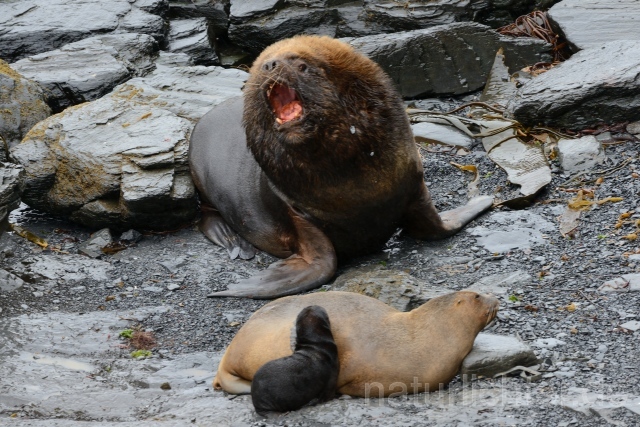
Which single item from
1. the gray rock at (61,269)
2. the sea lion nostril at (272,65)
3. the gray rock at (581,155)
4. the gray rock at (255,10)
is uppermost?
the sea lion nostril at (272,65)

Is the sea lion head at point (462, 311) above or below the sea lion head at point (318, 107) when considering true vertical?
below

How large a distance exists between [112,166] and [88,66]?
227 cm

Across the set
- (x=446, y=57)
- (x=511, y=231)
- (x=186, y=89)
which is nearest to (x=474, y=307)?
(x=511, y=231)

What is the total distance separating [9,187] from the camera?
20.1ft

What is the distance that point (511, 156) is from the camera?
748cm

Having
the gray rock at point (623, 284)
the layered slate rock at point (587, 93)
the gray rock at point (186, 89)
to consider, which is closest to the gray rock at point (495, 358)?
the gray rock at point (623, 284)

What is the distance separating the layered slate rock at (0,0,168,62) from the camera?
1030cm

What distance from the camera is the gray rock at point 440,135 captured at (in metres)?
8.13

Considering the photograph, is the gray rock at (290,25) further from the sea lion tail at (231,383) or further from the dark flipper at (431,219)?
the sea lion tail at (231,383)

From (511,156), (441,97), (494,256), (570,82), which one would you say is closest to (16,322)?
(494,256)

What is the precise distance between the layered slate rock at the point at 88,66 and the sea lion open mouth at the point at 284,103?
9.99 ft

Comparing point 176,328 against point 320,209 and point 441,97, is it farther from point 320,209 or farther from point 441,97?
point 441,97

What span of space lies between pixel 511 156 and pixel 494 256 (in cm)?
161

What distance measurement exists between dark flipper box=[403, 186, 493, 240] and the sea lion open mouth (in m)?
1.02
